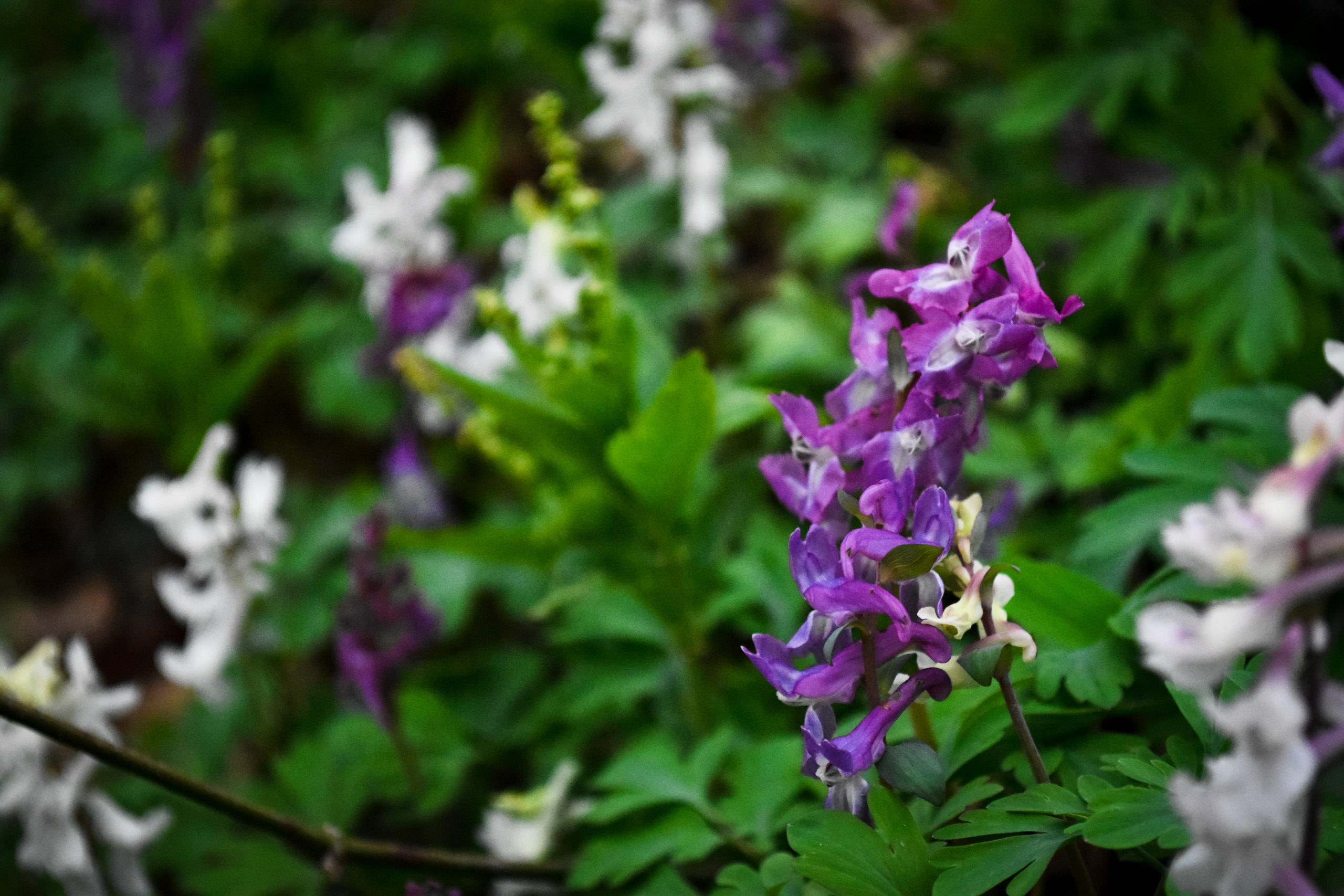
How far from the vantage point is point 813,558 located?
775 millimetres

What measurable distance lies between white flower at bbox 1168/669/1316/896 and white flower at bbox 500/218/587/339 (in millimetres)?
1309

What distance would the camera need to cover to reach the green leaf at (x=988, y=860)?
29.4 inches

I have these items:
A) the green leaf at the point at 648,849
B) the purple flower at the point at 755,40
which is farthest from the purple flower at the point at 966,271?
the purple flower at the point at 755,40

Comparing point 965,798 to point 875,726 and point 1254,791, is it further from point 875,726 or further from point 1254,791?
point 1254,791

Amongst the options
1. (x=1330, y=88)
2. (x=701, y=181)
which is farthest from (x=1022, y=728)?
(x=701, y=181)

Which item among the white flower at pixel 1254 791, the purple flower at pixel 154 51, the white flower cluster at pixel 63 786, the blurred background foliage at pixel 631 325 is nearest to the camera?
the white flower at pixel 1254 791

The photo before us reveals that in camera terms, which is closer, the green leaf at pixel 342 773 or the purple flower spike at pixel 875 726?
the purple flower spike at pixel 875 726

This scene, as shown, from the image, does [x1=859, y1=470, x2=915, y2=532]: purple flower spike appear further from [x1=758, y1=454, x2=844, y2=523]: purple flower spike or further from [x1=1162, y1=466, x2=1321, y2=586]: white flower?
[x1=1162, y1=466, x2=1321, y2=586]: white flower

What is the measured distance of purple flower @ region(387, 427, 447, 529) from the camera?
83.9 inches

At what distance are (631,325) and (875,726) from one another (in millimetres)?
755

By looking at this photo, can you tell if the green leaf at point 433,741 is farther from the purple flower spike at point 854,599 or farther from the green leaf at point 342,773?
the purple flower spike at point 854,599

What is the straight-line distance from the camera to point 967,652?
73 cm

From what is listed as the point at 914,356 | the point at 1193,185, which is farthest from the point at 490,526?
the point at 1193,185

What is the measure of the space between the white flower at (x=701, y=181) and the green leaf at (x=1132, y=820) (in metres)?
1.53
